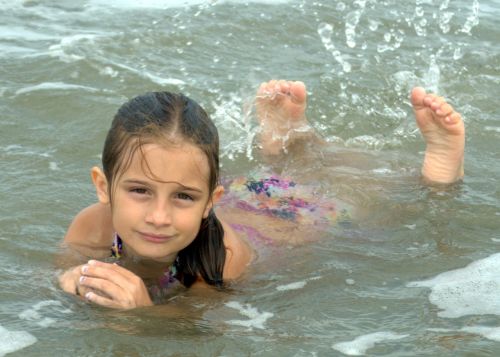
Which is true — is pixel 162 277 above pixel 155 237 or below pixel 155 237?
below

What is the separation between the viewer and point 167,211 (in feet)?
12.0

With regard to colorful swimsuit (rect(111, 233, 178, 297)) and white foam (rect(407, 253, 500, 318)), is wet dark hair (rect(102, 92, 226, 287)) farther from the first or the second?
white foam (rect(407, 253, 500, 318))

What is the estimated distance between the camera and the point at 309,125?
5773mm

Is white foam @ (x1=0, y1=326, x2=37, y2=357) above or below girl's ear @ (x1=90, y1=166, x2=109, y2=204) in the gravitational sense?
below

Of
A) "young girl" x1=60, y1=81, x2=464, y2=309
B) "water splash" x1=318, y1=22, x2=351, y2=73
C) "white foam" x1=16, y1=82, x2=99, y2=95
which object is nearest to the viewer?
"young girl" x1=60, y1=81, x2=464, y2=309

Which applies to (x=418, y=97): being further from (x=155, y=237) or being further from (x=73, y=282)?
(x=73, y=282)

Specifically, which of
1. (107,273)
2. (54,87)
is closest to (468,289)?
(107,273)

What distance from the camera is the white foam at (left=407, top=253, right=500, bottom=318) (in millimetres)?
3867

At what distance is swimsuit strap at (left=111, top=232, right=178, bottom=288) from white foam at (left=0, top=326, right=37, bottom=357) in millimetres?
734

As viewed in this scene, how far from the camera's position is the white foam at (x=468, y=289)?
3.87 m

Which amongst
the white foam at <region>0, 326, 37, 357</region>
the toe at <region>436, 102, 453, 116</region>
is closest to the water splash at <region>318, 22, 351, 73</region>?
the toe at <region>436, 102, 453, 116</region>

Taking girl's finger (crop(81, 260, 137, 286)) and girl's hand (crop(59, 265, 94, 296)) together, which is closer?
girl's finger (crop(81, 260, 137, 286))

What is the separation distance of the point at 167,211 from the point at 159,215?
0.15 feet

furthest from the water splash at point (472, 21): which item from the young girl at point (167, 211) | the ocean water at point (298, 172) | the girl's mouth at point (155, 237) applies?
the girl's mouth at point (155, 237)
